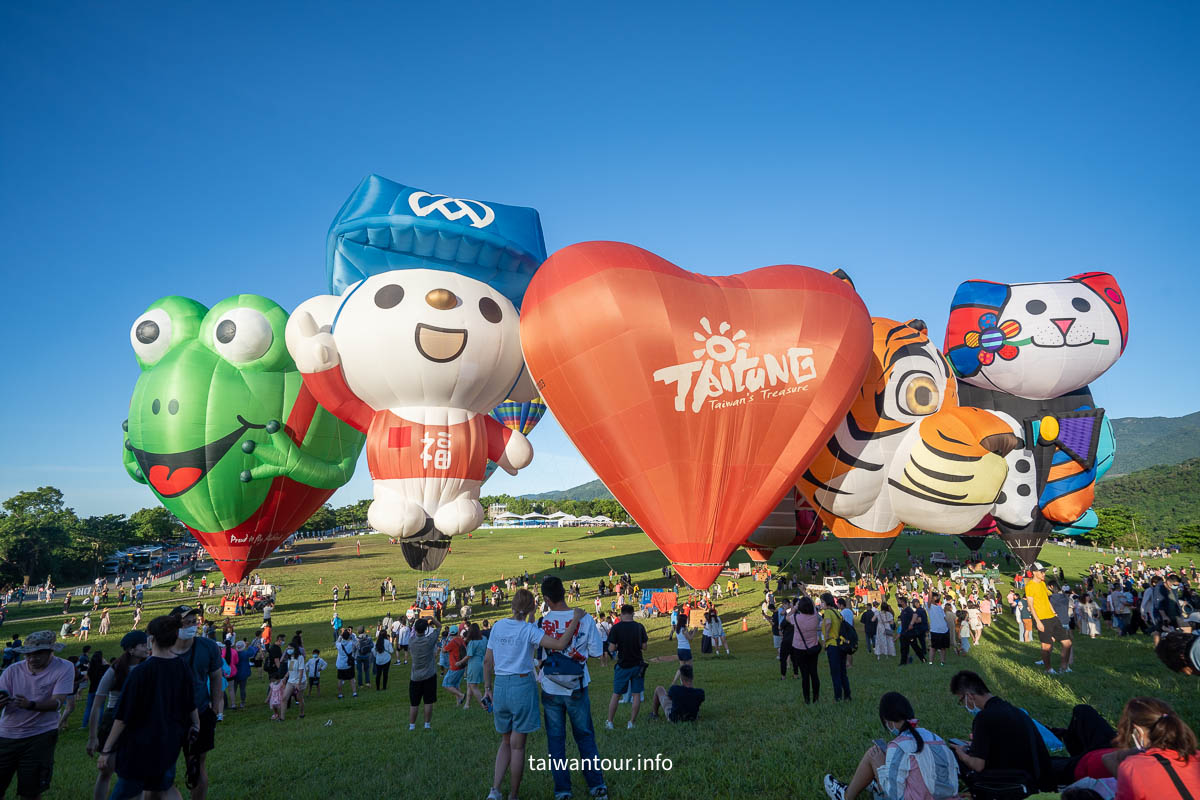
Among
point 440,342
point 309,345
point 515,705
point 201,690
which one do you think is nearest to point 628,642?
point 515,705

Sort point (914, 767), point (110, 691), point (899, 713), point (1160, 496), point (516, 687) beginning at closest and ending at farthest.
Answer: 1. point (914, 767)
2. point (899, 713)
3. point (516, 687)
4. point (110, 691)
5. point (1160, 496)

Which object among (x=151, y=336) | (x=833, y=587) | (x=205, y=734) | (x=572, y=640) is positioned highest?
(x=151, y=336)

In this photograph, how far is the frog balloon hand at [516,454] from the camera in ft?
55.3

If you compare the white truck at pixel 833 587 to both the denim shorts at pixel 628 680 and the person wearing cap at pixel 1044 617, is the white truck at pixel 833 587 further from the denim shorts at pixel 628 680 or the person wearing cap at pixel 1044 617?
the denim shorts at pixel 628 680

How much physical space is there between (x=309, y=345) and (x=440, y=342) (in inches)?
126

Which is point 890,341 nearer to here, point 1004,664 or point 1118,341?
point 1118,341

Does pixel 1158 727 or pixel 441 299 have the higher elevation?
pixel 441 299

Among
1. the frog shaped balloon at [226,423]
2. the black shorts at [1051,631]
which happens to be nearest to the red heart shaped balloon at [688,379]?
the black shorts at [1051,631]

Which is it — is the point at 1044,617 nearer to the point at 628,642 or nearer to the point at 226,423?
the point at 628,642

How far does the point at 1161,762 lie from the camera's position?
2.93 meters

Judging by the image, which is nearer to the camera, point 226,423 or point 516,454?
point 516,454

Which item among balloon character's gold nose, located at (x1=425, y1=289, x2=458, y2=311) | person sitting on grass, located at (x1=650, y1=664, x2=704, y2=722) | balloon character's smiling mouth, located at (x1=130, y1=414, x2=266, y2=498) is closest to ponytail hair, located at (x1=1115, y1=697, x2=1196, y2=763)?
person sitting on grass, located at (x1=650, y1=664, x2=704, y2=722)

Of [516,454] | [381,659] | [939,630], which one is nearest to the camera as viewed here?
[939,630]

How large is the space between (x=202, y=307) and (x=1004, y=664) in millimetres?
20920
